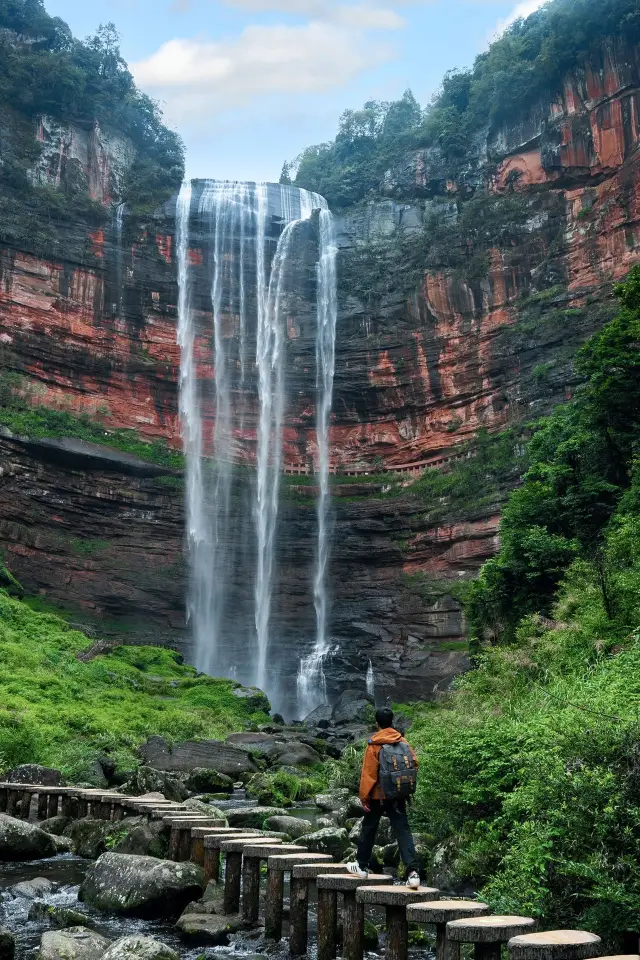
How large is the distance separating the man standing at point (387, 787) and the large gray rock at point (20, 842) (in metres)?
4.74

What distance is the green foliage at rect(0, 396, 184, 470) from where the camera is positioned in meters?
33.8

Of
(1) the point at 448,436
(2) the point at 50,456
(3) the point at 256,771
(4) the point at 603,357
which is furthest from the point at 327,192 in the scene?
(3) the point at 256,771

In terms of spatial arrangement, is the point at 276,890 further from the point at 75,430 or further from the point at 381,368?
the point at 381,368

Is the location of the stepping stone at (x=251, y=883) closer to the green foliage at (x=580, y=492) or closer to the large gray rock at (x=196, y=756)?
the large gray rock at (x=196, y=756)

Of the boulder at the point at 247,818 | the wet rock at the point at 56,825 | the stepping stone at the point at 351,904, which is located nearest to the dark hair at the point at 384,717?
the stepping stone at the point at 351,904

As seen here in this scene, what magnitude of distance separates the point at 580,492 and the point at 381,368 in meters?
22.1

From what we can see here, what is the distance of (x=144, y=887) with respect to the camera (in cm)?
688

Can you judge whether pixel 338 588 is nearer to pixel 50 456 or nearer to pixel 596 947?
pixel 50 456

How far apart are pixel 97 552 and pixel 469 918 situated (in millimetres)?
32197

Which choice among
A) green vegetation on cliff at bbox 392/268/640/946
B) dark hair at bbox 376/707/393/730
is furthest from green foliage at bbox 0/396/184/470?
dark hair at bbox 376/707/393/730

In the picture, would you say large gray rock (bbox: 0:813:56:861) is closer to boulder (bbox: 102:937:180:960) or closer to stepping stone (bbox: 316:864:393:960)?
boulder (bbox: 102:937:180:960)

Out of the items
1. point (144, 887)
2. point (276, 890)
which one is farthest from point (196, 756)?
point (276, 890)

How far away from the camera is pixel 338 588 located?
36.2 meters

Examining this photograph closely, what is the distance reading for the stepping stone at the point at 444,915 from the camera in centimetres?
427
